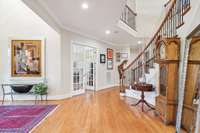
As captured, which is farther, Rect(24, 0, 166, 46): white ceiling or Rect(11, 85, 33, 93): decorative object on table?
Rect(11, 85, 33, 93): decorative object on table

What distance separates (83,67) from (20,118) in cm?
483

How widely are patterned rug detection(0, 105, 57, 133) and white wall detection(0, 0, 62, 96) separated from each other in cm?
177

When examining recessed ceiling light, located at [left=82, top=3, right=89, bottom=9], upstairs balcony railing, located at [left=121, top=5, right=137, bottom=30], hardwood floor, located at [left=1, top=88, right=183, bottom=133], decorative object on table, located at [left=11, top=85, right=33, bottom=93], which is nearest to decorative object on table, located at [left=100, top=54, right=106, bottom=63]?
upstairs balcony railing, located at [left=121, top=5, right=137, bottom=30]

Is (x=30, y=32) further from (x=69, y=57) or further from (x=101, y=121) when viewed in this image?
(x=101, y=121)

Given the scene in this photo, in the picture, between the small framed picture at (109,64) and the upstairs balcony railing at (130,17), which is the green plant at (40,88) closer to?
the upstairs balcony railing at (130,17)

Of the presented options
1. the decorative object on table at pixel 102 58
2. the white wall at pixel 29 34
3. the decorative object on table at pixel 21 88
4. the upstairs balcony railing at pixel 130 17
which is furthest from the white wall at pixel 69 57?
the upstairs balcony railing at pixel 130 17

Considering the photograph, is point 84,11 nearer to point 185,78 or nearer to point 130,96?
point 185,78

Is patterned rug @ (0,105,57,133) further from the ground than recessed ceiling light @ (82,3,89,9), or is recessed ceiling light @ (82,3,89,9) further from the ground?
recessed ceiling light @ (82,3,89,9)

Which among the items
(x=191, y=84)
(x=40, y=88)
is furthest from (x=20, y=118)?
(x=191, y=84)

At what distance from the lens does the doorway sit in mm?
8383

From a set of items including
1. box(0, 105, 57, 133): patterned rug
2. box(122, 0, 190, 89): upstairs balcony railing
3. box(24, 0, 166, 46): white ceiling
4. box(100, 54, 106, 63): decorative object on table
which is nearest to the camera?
box(0, 105, 57, 133): patterned rug

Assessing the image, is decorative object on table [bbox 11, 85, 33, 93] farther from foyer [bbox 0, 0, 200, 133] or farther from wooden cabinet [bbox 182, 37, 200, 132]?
wooden cabinet [bbox 182, 37, 200, 132]

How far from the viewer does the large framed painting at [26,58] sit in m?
7.20

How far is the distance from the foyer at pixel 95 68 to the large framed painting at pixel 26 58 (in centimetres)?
4
